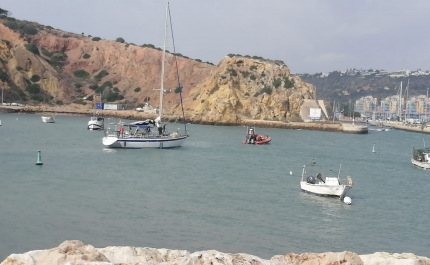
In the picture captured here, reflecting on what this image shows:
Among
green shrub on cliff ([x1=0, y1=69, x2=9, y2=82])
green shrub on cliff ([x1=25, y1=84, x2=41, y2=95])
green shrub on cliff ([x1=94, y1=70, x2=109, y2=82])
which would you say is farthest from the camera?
green shrub on cliff ([x1=94, y1=70, x2=109, y2=82])

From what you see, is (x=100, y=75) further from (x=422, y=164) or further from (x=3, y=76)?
(x=422, y=164)

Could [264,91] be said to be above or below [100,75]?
→ below

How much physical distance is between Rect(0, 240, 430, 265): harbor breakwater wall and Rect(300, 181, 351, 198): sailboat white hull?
Result: 13553 mm

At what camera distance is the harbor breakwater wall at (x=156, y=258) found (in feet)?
20.0

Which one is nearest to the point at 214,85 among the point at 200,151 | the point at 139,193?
the point at 200,151

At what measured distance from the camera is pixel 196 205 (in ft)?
67.7

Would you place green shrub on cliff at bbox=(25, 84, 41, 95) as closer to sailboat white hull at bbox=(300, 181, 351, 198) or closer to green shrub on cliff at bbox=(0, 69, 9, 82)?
green shrub on cliff at bbox=(0, 69, 9, 82)

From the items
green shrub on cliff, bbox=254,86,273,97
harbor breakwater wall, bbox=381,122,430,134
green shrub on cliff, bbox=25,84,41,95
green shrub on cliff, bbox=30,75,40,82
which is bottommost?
harbor breakwater wall, bbox=381,122,430,134

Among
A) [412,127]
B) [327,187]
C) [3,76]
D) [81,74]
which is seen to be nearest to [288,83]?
[412,127]

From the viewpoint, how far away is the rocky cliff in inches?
3332

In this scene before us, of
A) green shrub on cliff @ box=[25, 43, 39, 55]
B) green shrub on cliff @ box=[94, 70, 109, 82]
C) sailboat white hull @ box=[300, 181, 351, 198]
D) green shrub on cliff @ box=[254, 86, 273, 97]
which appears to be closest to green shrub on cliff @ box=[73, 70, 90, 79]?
green shrub on cliff @ box=[94, 70, 109, 82]

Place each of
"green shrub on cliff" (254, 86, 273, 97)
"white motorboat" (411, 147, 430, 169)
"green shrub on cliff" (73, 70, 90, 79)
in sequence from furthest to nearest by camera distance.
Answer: "green shrub on cliff" (73, 70, 90, 79), "green shrub on cliff" (254, 86, 273, 97), "white motorboat" (411, 147, 430, 169)

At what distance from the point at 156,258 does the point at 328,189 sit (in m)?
16.1

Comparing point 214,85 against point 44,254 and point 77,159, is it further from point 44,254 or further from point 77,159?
point 44,254
